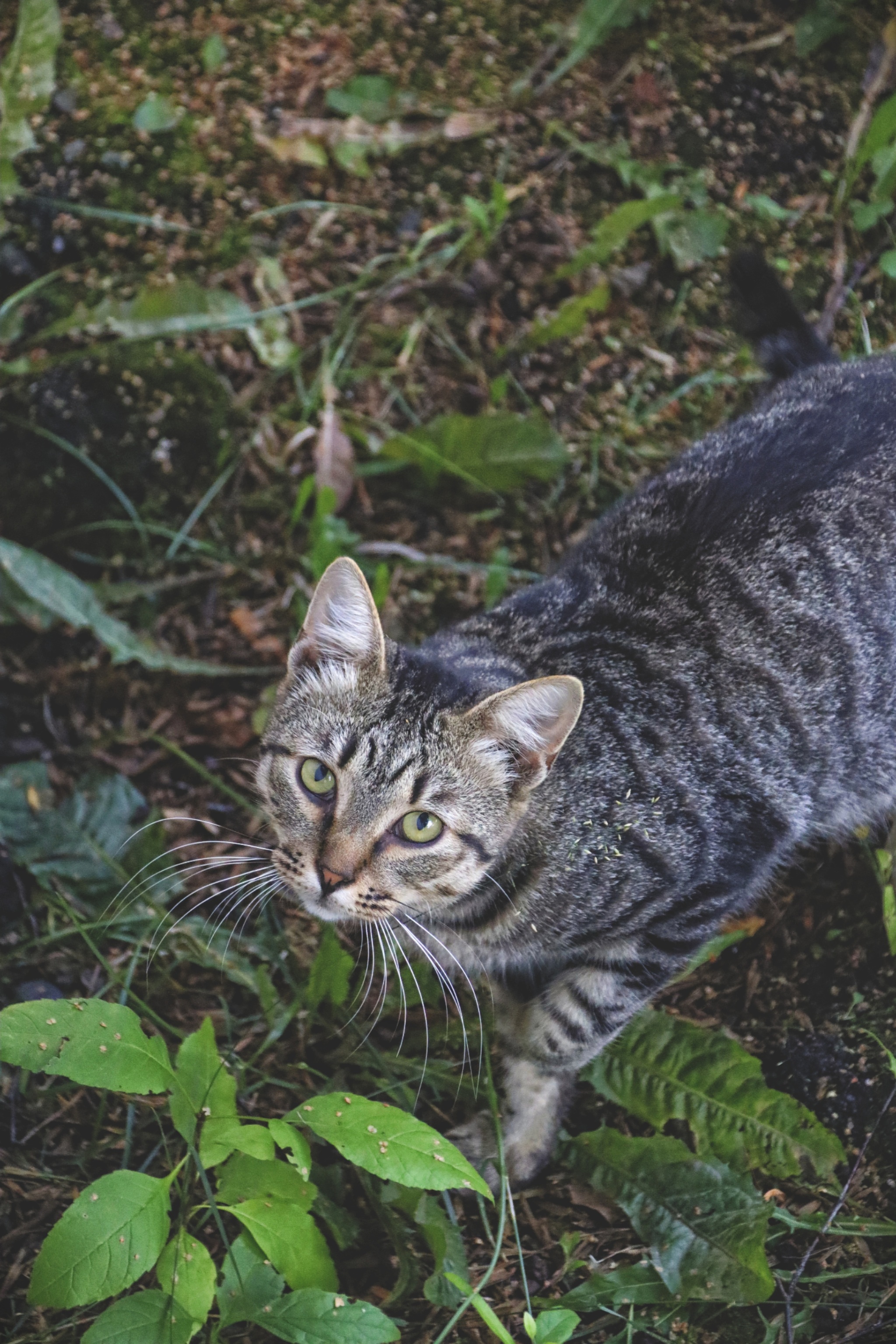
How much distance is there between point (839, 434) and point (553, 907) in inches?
50.6

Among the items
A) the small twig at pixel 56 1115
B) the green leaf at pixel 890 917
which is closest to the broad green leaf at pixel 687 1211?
the green leaf at pixel 890 917

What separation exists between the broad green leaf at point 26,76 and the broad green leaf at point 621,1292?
3.39 metres

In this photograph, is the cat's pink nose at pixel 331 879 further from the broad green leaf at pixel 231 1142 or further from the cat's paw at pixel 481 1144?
the cat's paw at pixel 481 1144

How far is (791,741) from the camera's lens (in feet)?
8.23

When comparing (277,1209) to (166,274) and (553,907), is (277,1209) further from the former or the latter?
(166,274)

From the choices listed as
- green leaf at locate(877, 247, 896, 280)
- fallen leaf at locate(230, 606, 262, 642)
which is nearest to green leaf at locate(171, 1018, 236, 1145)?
fallen leaf at locate(230, 606, 262, 642)

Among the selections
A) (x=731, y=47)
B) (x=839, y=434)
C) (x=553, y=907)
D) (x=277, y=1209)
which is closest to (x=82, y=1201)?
(x=277, y=1209)

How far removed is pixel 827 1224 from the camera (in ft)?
7.38

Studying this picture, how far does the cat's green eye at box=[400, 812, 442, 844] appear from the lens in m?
2.25

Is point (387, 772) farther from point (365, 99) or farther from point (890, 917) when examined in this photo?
point (365, 99)

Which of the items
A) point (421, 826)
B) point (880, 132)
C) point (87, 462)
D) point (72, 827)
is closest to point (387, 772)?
point (421, 826)

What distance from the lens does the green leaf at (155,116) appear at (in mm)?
3791

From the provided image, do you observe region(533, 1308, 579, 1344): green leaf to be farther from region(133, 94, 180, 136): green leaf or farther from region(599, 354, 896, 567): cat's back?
region(133, 94, 180, 136): green leaf

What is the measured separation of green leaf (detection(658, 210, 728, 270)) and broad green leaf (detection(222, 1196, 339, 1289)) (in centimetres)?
322
